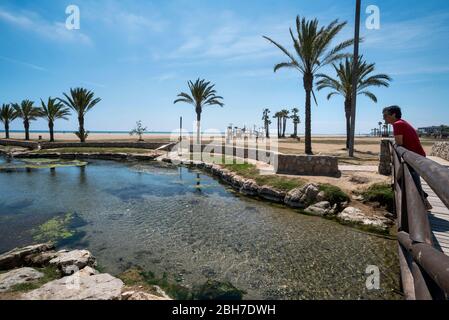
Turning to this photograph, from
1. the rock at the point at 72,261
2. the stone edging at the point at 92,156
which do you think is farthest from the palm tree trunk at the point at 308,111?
the stone edging at the point at 92,156

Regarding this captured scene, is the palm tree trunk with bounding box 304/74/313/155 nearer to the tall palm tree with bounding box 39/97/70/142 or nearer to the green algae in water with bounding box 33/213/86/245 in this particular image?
the green algae in water with bounding box 33/213/86/245

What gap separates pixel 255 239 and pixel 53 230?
6.78 metres

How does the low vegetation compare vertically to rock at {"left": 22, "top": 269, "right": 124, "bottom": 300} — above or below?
below

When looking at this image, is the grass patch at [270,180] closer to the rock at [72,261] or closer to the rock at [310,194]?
the rock at [310,194]

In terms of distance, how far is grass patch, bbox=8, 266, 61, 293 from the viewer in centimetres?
482

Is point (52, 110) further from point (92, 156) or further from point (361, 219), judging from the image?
point (361, 219)

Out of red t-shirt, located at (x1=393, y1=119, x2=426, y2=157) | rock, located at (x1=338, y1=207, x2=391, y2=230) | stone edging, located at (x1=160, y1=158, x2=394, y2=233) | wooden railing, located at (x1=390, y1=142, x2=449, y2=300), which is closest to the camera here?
wooden railing, located at (x1=390, y1=142, x2=449, y2=300)

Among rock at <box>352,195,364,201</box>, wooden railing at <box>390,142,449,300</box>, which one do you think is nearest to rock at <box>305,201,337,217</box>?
rock at <box>352,195,364,201</box>

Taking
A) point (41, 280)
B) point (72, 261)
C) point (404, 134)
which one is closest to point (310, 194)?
point (404, 134)

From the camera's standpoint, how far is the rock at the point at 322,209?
33.4 ft

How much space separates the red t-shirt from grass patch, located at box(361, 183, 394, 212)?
5.26 m

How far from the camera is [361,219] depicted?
909cm

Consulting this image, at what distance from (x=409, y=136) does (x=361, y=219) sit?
17.1 feet
